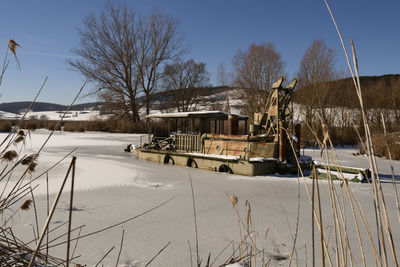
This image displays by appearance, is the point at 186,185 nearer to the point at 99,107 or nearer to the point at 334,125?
the point at 334,125

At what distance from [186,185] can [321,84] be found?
17728mm

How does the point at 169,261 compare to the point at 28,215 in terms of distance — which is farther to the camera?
the point at 28,215

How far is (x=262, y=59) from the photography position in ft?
80.5

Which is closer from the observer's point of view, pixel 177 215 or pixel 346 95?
pixel 177 215

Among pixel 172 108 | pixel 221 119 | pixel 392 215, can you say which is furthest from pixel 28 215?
pixel 172 108

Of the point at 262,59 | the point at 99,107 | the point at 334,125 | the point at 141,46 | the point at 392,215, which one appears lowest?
the point at 392,215

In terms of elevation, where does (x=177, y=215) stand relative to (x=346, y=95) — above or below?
below

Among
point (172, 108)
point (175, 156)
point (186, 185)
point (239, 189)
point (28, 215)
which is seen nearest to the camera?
point (28, 215)

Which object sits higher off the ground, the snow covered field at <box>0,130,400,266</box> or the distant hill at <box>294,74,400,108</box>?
the distant hill at <box>294,74,400,108</box>

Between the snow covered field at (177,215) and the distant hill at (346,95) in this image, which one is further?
the distant hill at (346,95)

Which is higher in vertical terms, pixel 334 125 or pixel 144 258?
pixel 334 125

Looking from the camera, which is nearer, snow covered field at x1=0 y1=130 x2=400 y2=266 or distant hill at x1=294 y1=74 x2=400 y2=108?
snow covered field at x1=0 y1=130 x2=400 y2=266

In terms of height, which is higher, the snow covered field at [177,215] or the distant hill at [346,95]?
the distant hill at [346,95]

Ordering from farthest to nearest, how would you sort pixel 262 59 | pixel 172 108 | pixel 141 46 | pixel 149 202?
pixel 172 108, pixel 141 46, pixel 262 59, pixel 149 202
